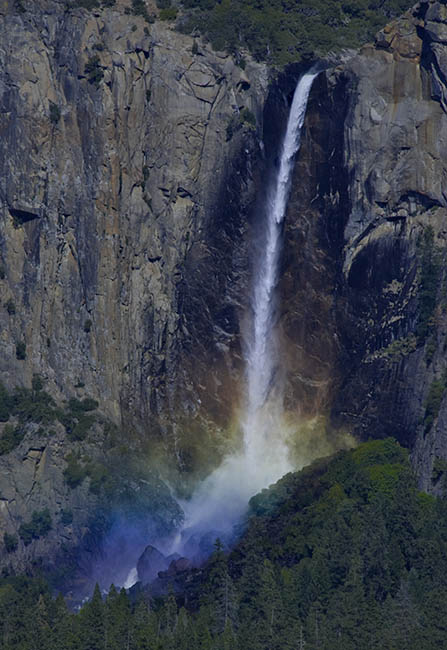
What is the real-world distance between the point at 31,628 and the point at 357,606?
1959 centimetres

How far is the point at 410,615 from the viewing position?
18875 cm

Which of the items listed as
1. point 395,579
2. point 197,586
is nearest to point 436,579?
point 395,579

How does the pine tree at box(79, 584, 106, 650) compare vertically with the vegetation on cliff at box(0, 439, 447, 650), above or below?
below

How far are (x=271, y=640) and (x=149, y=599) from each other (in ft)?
39.5

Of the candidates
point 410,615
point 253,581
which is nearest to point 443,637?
point 410,615

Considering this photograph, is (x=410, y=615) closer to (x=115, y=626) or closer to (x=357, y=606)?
(x=357, y=606)

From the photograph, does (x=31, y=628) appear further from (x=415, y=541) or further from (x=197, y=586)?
(x=415, y=541)

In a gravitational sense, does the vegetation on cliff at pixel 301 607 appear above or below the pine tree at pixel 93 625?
above

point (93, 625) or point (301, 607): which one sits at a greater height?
point (301, 607)

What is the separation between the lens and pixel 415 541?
646ft

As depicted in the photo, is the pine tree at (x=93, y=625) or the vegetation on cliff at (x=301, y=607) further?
the pine tree at (x=93, y=625)

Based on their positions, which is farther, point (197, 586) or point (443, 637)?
point (197, 586)

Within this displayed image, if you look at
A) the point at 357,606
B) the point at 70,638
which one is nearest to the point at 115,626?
the point at 70,638

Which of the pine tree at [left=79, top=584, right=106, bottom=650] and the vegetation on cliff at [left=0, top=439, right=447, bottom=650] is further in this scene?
the pine tree at [left=79, top=584, right=106, bottom=650]
